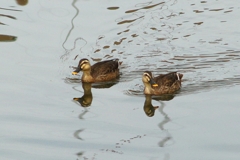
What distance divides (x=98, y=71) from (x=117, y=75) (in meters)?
0.46

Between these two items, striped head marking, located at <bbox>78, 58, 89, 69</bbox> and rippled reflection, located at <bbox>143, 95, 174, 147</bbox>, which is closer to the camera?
rippled reflection, located at <bbox>143, 95, 174, 147</bbox>

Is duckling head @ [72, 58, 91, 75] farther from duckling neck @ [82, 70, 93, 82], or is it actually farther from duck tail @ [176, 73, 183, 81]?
duck tail @ [176, 73, 183, 81]

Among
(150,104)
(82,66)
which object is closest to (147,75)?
(150,104)

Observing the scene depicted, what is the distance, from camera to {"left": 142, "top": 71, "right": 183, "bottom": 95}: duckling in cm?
1370

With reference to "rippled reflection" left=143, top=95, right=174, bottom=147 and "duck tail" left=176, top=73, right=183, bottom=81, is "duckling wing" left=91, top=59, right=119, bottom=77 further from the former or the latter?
"duck tail" left=176, top=73, right=183, bottom=81

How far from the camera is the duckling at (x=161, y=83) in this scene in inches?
539

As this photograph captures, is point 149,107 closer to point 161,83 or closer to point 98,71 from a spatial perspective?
point 161,83

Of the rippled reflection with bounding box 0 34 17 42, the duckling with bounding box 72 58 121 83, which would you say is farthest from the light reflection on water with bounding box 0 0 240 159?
the duckling with bounding box 72 58 121 83

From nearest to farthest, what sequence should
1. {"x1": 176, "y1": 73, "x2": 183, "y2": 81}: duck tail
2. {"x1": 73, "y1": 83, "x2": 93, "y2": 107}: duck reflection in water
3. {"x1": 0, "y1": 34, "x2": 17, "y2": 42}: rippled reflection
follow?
{"x1": 73, "y1": 83, "x2": 93, "y2": 107}: duck reflection in water → {"x1": 176, "y1": 73, "x2": 183, "y2": 81}: duck tail → {"x1": 0, "y1": 34, "x2": 17, "y2": 42}: rippled reflection

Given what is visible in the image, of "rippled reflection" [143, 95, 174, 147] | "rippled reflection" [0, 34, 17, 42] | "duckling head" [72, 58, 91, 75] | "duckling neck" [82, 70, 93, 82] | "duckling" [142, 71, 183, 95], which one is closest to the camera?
"rippled reflection" [143, 95, 174, 147]

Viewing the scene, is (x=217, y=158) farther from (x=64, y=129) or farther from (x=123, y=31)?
(x=123, y=31)

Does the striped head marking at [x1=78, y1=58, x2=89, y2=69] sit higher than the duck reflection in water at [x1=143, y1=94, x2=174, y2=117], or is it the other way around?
the striped head marking at [x1=78, y1=58, x2=89, y2=69]

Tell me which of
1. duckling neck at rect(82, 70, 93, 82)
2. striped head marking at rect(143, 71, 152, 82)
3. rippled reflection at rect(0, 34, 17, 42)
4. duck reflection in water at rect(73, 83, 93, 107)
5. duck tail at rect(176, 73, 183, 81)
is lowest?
duck reflection in water at rect(73, 83, 93, 107)

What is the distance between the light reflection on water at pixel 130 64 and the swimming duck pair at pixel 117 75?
0.58ft
